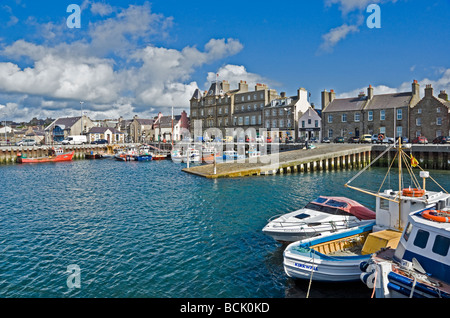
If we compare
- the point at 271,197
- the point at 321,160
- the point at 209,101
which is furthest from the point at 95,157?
the point at 271,197

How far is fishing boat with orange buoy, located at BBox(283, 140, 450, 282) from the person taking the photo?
13695mm

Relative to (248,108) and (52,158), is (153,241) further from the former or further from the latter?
(248,108)

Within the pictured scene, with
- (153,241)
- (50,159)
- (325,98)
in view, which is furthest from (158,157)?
(153,241)

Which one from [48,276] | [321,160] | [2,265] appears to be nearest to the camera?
[48,276]

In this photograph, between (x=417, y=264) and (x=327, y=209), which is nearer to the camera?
(x=417, y=264)

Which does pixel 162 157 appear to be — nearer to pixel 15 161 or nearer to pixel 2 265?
pixel 15 161

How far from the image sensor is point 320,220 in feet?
60.0

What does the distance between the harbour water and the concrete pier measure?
23.7ft

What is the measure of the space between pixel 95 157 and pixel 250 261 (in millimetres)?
76737

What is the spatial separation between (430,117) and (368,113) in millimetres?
11646

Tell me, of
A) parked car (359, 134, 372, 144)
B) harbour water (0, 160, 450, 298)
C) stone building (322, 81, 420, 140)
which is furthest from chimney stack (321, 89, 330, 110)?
harbour water (0, 160, 450, 298)

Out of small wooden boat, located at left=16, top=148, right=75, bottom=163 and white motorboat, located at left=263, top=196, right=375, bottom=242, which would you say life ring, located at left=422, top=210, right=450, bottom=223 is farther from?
small wooden boat, located at left=16, top=148, right=75, bottom=163
